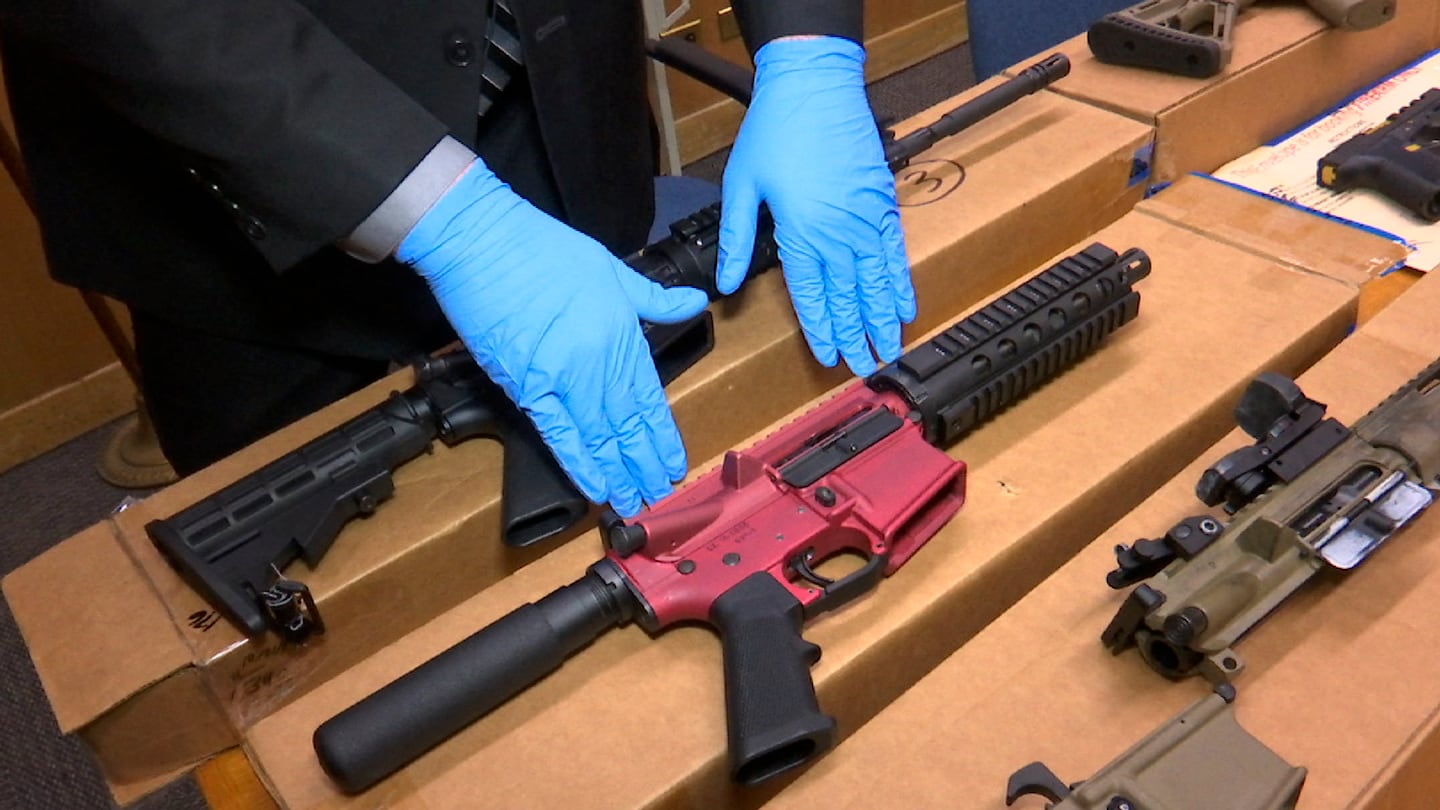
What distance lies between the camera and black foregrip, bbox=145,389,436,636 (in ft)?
2.69

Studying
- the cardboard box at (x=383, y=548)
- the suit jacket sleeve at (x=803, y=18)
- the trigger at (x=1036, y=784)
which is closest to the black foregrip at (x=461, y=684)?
the cardboard box at (x=383, y=548)

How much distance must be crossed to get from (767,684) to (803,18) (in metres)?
0.70

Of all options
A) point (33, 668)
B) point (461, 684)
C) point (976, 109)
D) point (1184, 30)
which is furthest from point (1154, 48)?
point (33, 668)

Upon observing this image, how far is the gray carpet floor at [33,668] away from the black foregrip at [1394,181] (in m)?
0.54

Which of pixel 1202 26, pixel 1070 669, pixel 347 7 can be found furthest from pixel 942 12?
pixel 1070 669

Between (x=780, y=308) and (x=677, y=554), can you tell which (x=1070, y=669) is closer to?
(x=677, y=554)

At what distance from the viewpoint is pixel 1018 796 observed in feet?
2.09

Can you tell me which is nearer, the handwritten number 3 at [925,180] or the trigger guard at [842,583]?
the trigger guard at [842,583]

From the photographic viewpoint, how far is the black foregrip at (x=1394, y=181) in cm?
113

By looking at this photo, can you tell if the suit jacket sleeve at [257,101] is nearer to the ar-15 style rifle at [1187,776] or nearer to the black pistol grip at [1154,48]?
the ar-15 style rifle at [1187,776]

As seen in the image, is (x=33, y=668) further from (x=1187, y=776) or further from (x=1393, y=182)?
(x=1393, y=182)

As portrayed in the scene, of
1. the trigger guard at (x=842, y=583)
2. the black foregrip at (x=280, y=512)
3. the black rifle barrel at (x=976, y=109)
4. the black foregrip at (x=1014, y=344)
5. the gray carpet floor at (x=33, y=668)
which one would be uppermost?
the black rifle barrel at (x=976, y=109)

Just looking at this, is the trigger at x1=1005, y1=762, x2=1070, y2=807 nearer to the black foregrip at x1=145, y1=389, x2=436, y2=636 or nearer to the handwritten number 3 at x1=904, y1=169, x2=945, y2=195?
the black foregrip at x1=145, y1=389, x2=436, y2=636

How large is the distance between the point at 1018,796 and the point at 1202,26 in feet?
3.67
